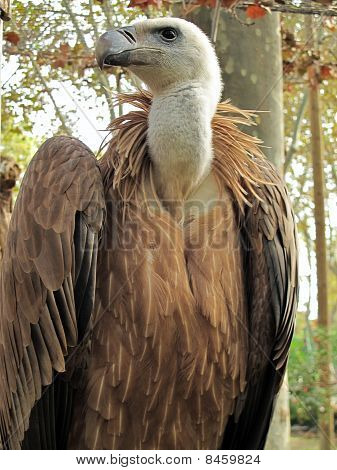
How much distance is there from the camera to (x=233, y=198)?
303 cm

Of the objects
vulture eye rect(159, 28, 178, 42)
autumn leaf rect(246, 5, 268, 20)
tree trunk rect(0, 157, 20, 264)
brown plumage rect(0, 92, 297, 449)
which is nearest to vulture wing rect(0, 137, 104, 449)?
brown plumage rect(0, 92, 297, 449)

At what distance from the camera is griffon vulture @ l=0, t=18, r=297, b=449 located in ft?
9.03

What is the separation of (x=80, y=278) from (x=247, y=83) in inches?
62.1

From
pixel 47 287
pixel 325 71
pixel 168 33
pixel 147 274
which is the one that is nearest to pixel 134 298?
pixel 147 274

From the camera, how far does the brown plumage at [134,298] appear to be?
2744mm

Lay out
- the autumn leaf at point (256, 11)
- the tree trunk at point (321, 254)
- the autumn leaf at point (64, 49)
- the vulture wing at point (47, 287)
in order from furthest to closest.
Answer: the tree trunk at point (321, 254), the autumn leaf at point (64, 49), the autumn leaf at point (256, 11), the vulture wing at point (47, 287)

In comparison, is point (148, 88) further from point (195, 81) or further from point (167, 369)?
point (167, 369)

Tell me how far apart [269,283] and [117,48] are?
125 centimetres

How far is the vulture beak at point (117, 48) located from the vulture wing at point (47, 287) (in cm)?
39

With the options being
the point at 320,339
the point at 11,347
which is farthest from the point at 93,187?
the point at 320,339

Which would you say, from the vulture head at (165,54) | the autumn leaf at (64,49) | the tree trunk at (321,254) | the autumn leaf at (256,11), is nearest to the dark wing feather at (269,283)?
the vulture head at (165,54)

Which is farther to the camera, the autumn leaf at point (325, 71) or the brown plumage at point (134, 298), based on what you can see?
the autumn leaf at point (325, 71)

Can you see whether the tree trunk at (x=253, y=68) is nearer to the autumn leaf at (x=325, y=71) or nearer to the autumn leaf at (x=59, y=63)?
the autumn leaf at (x=59, y=63)
